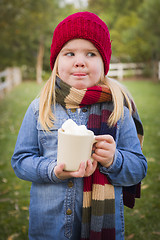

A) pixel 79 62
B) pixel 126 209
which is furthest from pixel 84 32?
pixel 126 209

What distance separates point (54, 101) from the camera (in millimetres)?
1554

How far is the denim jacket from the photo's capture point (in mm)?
1470

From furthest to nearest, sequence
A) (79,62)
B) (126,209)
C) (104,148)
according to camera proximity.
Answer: (126,209)
(79,62)
(104,148)

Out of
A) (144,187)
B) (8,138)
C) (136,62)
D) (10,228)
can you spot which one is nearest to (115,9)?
(136,62)

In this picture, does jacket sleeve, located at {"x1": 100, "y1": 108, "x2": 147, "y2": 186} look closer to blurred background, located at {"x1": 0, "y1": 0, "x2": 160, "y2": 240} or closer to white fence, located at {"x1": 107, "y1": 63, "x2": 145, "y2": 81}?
Result: blurred background, located at {"x1": 0, "y1": 0, "x2": 160, "y2": 240}

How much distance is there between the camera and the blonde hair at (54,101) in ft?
4.91

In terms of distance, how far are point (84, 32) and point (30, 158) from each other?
0.79 metres

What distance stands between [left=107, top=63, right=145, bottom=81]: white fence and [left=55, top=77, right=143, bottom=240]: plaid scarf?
60.5 feet

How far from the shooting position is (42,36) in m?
19.6

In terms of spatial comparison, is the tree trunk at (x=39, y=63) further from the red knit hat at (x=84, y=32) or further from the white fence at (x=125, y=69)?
the red knit hat at (x=84, y=32)

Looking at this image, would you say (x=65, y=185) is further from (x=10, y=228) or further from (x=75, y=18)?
(x=10, y=228)

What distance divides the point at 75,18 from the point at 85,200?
107cm

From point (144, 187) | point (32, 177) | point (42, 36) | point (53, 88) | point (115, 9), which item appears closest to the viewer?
point (32, 177)

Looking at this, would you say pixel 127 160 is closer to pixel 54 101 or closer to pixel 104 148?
pixel 104 148
